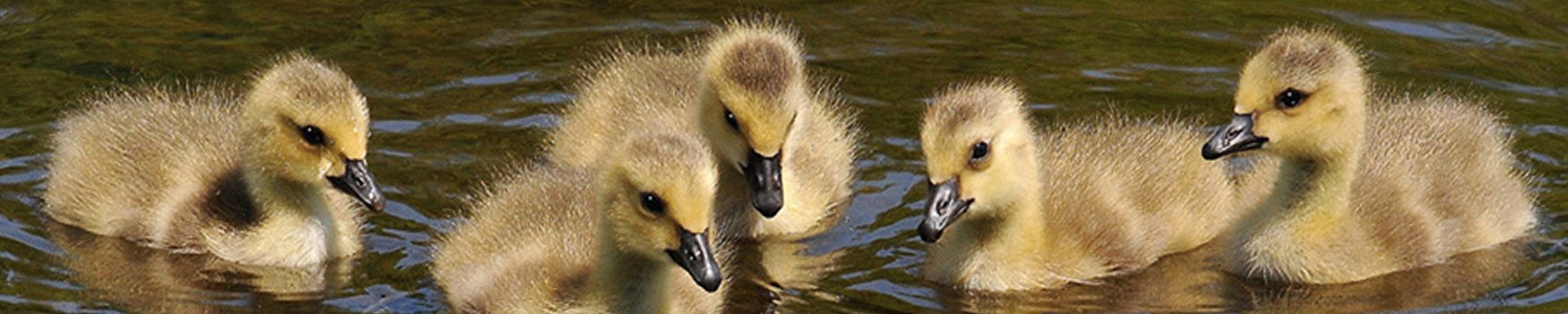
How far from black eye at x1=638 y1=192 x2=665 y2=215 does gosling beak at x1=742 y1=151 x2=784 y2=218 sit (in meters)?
1.03

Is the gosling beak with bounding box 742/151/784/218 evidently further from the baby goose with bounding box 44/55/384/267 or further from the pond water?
the baby goose with bounding box 44/55/384/267

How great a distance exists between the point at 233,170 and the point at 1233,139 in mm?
3237

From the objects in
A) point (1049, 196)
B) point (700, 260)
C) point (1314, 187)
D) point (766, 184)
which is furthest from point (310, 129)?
point (1314, 187)

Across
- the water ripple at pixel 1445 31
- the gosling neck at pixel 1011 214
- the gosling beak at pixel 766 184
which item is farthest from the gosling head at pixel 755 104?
the water ripple at pixel 1445 31

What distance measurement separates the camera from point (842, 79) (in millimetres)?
11766

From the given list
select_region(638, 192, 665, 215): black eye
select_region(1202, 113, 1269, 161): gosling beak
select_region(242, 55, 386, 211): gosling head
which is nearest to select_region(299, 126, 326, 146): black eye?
select_region(242, 55, 386, 211): gosling head

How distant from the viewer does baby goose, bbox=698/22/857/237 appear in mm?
9602

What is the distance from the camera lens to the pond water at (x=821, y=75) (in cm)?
950

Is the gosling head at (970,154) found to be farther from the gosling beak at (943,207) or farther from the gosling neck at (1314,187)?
the gosling neck at (1314,187)

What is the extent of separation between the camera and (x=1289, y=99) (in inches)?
372

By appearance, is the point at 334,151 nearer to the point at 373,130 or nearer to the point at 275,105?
the point at 275,105

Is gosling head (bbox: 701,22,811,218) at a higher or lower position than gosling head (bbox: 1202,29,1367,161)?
lower

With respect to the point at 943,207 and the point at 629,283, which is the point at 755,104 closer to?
the point at 943,207

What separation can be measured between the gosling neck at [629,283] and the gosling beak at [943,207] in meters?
0.88
